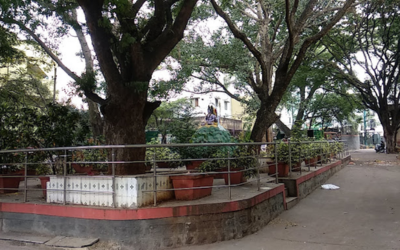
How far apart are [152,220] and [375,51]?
21.0 meters

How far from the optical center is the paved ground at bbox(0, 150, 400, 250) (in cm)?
484

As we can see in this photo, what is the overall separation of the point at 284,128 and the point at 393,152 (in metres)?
8.56

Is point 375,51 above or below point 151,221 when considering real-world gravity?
above

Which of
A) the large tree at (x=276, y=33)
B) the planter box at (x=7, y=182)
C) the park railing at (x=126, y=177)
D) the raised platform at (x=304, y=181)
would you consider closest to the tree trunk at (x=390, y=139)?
the large tree at (x=276, y=33)

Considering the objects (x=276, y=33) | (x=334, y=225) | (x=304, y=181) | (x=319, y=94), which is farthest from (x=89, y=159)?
(x=319, y=94)

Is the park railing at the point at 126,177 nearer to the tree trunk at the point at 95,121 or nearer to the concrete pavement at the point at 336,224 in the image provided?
the concrete pavement at the point at 336,224

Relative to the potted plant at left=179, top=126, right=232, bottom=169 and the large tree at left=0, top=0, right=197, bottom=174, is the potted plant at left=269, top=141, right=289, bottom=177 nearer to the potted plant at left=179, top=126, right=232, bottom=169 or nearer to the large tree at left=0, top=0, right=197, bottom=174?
the potted plant at left=179, top=126, right=232, bottom=169

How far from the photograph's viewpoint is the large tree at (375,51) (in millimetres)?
18094

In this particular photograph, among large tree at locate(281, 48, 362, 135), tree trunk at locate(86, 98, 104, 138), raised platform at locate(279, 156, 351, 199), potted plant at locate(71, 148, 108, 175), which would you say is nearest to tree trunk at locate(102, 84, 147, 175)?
potted plant at locate(71, 148, 108, 175)

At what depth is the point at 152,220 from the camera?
4.56m

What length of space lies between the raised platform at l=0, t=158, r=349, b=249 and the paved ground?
201 millimetres

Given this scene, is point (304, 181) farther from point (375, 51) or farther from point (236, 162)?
point (375, 51)

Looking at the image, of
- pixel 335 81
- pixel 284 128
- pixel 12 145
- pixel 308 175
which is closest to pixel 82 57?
pixel 12 145

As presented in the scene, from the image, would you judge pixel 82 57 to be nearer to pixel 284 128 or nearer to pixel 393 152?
pixel 284 128
